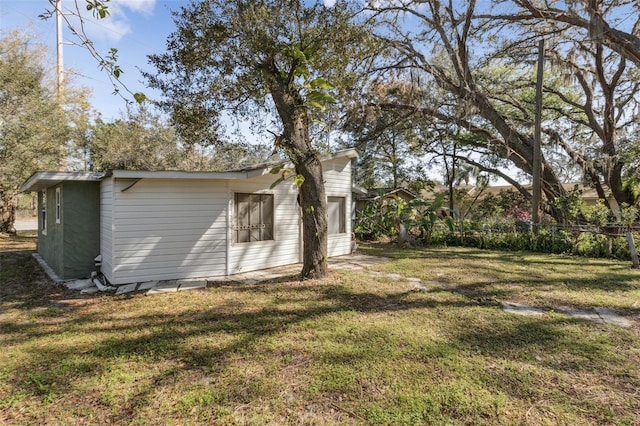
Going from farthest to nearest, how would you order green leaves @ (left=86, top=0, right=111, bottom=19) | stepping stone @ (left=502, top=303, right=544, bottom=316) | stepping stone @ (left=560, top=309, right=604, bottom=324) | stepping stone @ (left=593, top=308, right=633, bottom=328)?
stepping stone @ (left=502, top=303, right=544, bottom=316)
stepping stone @ (left=560, top=309, right=604, bottom=324)
stepping stone @ (left=593, top=308, right=633, bottom=328)
green leaves @ (left=86, top=0, right=111, bottom=19)

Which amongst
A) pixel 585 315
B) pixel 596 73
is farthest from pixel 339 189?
pixel 596 73

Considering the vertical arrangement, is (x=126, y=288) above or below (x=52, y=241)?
below

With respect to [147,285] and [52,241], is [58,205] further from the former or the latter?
[147,285]

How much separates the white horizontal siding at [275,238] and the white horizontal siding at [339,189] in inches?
49.2

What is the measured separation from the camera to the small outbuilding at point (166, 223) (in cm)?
623

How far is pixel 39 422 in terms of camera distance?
2383 mm

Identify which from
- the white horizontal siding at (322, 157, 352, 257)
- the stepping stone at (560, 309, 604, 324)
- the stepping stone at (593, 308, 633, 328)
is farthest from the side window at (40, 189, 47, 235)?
the stepping stone at (593, 308, 633, 328)

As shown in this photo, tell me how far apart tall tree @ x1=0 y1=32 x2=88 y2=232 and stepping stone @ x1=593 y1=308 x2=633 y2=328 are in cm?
1703

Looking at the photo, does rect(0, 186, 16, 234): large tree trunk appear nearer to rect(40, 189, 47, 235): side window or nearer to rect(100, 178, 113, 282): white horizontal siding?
rect(40, 189, 47, 235): side window

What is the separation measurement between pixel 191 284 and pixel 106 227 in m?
2.24

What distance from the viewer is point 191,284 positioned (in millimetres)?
6316

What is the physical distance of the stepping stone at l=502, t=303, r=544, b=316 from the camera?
4.60 metres

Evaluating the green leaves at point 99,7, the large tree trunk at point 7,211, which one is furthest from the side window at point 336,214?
the large tree trunk at point 7,211

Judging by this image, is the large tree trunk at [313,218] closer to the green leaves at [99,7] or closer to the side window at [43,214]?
the green leaves at [99,7]
